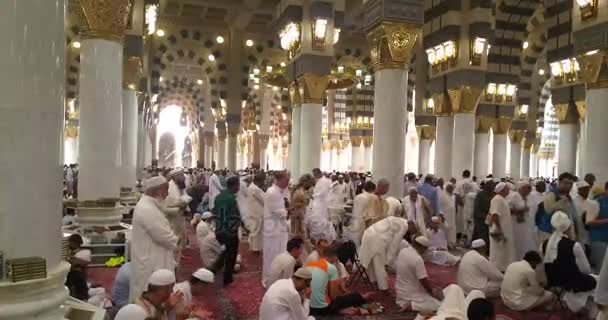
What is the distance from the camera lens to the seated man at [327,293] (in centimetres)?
422

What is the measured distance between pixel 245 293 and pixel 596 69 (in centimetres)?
651

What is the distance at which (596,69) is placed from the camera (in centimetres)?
815

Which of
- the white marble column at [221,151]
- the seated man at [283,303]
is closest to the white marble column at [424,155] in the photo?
the white marble column at [221,151]

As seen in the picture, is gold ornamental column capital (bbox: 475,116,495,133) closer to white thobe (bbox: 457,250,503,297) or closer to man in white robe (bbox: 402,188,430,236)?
man in white robe (bbox: 402,188,430,236)

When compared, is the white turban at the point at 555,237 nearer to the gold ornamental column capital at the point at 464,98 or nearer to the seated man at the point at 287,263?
the seated man at the point at 287,263

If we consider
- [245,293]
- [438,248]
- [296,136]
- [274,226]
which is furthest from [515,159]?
[245,293]

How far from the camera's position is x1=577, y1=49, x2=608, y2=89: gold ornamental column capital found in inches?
318

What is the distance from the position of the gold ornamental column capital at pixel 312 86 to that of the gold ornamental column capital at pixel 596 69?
4834 mm

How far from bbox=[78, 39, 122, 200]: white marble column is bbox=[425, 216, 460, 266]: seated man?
4447mm

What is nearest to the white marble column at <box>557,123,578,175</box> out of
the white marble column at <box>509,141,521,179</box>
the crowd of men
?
the white marble column at <box>509,141,521,179</box>

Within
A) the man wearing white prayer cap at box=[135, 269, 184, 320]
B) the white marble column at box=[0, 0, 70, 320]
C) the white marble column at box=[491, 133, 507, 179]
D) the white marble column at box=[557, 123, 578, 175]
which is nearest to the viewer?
the white marble column at box=[0, 0, 70, 320]

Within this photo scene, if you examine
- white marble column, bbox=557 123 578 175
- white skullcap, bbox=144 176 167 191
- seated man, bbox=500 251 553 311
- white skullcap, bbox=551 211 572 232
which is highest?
white marble column, bbox=557 123 578 175

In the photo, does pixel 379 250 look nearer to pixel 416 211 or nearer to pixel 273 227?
pixel 273 227

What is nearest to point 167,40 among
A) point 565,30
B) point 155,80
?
point 155,80
